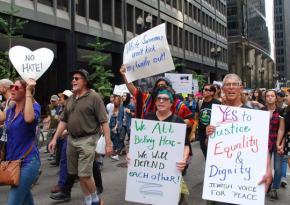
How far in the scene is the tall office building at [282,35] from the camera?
16750 cm

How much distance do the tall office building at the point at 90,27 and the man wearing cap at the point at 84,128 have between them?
582 inches

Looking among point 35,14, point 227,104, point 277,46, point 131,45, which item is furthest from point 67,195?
point 277,46

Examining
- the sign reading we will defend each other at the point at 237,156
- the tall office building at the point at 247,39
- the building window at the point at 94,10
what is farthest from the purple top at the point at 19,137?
the tall office building at the point at 247,39

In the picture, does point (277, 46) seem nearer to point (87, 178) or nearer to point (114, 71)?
point (114, 71)

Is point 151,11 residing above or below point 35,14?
above

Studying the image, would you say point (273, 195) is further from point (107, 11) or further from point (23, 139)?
point (107, 11)

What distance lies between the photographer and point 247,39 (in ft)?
289

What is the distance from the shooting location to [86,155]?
581 cm

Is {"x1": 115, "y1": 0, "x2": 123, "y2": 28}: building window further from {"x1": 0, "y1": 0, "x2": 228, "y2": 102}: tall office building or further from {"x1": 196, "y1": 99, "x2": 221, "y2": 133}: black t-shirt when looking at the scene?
{"x1": 196, "y1": 99, "x2": 221, "y2": 133}: black t-shirt

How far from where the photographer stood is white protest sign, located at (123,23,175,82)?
19.9 ft

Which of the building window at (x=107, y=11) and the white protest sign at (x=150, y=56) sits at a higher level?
the building window at (x=107, y=11)

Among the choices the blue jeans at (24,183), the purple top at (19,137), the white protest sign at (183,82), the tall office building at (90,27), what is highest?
the tall office building at (90,27)

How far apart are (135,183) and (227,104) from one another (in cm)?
121

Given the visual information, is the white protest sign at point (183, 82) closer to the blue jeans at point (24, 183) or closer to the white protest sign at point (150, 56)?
the white protest sign at point (150, 56)
